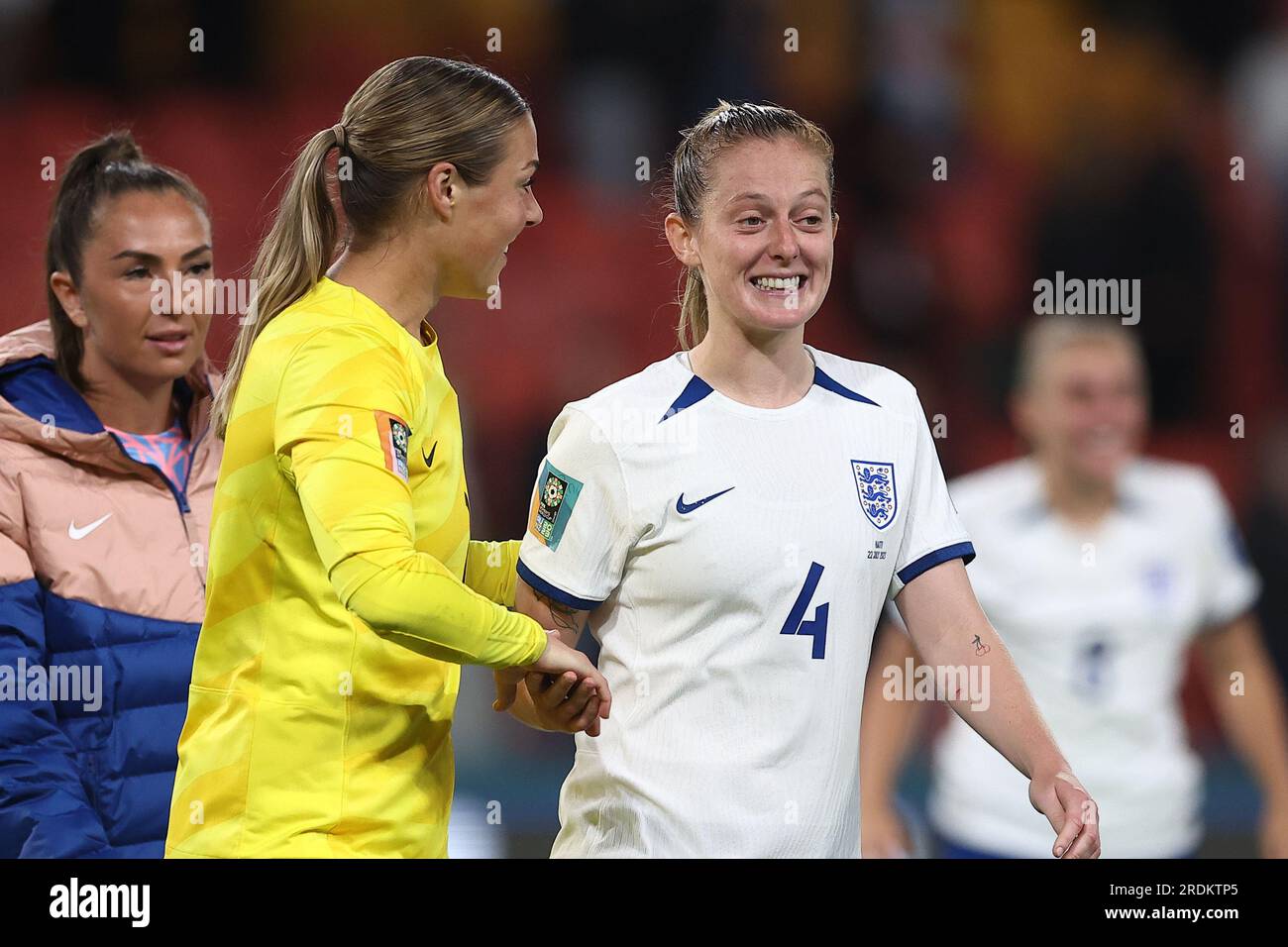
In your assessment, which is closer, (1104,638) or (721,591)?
(721,591)

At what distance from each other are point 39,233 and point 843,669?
11.3ft

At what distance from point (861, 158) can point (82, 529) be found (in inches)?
123

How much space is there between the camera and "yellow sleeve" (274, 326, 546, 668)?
1.69 metres

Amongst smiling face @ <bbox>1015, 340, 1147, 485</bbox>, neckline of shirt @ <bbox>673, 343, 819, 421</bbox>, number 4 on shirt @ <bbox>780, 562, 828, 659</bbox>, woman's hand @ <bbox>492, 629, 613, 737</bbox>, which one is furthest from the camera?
smiling face @ <bbox>1015, 340, 1147, 485</bbox>

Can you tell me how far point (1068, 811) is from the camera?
6.20ft

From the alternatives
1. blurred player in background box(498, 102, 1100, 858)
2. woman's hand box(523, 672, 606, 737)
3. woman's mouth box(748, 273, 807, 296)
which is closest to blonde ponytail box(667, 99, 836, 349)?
blurred player in background box(498, 102, 1100, 858)

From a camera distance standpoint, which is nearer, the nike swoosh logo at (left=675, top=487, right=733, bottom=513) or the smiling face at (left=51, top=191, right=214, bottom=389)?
the nike swoosh logo at (left=675, top=487, right=733, bottom=513)

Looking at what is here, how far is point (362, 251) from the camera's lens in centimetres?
200

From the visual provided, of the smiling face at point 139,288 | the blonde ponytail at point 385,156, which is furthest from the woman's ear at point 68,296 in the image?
the blonde ponytail at point 385,156

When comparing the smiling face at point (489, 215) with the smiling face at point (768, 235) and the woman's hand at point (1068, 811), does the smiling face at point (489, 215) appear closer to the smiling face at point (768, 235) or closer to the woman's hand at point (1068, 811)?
the smiling face at point (768, 235)

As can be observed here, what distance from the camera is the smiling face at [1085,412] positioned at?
12.9 ft

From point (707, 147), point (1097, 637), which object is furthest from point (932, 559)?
point (1097, 637)

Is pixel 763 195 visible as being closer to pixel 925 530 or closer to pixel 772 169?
pixel 772 169

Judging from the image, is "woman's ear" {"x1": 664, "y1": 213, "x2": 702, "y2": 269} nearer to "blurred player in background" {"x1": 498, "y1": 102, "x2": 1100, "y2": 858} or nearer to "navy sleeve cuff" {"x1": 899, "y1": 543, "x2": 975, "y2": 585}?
"blurred player in background" {"x1": 498, "y1": 102, "x2": 1100, "y2": 858}
